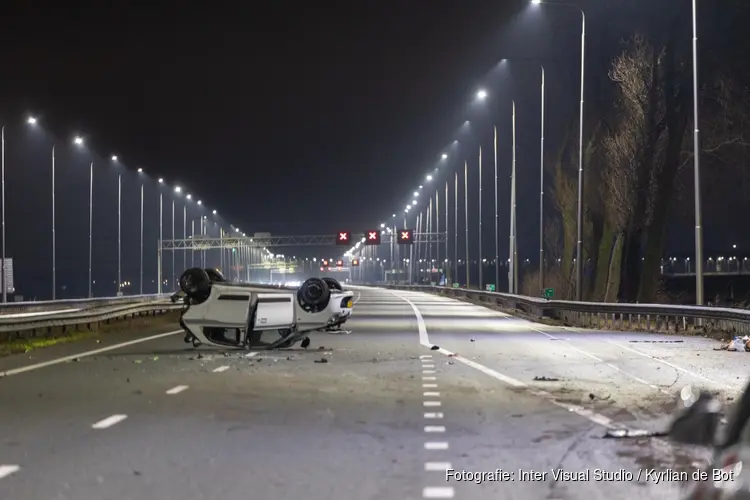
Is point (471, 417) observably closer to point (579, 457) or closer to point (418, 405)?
point (418, 405)

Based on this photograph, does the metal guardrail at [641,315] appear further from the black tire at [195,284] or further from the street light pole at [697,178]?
the black tire at [195,284]

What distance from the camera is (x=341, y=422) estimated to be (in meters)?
12.9

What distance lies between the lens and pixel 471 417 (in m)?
13.3

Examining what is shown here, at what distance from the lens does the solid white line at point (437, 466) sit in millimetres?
9719

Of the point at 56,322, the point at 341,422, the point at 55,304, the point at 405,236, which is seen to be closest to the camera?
the point at 341,422

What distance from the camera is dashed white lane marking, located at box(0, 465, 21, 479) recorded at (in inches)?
376

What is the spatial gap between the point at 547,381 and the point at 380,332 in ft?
54.7

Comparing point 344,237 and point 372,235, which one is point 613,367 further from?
point 372,235

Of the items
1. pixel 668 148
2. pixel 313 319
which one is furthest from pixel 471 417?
pixel 668 148

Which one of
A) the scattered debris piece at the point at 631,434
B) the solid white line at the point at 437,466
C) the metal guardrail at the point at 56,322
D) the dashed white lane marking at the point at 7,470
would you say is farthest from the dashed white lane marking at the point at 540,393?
the metal guardrail at the point at 56,322

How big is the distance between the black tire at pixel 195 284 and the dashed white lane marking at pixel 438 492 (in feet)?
51.5

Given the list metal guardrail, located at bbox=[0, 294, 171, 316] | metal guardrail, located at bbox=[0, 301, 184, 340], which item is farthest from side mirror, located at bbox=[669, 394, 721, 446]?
metal guardrail, located at bbox=[0, 294, 171, 316]

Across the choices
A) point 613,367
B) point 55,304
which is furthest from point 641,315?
point 55,304

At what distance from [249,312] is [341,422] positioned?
12.0 metres
